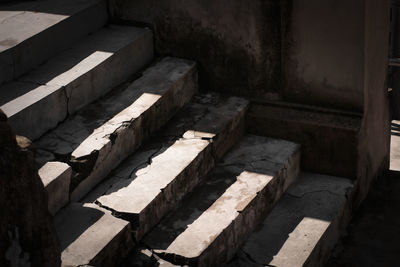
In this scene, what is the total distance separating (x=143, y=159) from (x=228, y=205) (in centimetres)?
59

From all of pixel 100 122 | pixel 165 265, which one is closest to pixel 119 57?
pixel 100 122

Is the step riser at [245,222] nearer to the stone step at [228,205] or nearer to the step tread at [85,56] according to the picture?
the stone step at [228,205]

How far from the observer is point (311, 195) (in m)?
4.07

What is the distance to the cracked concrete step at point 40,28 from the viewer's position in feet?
13.1

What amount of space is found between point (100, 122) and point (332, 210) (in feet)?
4.86

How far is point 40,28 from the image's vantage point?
13.7 feet

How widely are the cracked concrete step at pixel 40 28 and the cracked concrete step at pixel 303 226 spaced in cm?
175

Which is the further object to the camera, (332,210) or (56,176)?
(332,210)

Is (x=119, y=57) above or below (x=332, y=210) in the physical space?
above

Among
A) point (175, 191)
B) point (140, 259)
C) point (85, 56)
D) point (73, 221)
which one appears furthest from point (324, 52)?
point (73, 221)

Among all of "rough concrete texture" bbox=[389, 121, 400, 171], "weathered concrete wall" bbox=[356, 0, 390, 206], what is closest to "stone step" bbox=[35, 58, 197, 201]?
"weathered concrete wall" bbox=[356, 0, 390, 206]

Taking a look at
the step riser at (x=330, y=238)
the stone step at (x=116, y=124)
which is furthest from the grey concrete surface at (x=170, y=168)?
the step riser at (x=330, y=238)

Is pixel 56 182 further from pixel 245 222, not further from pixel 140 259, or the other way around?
pixel 245 222

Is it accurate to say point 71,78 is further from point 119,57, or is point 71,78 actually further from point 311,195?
point 311,195
